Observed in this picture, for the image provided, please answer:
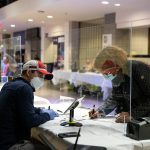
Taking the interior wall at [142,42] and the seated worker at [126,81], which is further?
the interior wall at [142,42]

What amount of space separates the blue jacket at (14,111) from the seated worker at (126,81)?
0.68 meters

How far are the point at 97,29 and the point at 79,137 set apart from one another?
4339mm

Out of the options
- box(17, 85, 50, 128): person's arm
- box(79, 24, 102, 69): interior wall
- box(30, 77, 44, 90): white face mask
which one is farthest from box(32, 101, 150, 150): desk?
box(79, 24, 102, 69): interior wall

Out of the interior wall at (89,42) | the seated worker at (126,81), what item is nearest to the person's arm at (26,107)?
the seated worker at (126,81)

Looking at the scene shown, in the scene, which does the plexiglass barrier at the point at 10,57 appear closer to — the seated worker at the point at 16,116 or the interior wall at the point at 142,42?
the seated worker at the point at 16,116

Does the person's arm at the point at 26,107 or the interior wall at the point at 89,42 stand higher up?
the interior wall at the point at 89,42

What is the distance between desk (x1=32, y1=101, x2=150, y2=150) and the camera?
1907mm

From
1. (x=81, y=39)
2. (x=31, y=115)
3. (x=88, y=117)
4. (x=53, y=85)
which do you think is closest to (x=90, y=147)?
(x=31, y=115)

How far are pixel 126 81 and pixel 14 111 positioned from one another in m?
0.97

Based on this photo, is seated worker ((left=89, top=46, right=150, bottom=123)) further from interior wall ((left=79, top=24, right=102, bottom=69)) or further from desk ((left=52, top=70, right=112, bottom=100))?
interior wall ((left=79, top=24, right=102, bottom=69))

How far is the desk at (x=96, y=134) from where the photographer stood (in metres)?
1.91

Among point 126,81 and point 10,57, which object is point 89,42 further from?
point 126,81

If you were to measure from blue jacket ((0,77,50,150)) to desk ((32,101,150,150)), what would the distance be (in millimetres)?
164

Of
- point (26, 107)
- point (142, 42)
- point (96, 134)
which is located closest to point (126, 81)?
point (96, 134)
